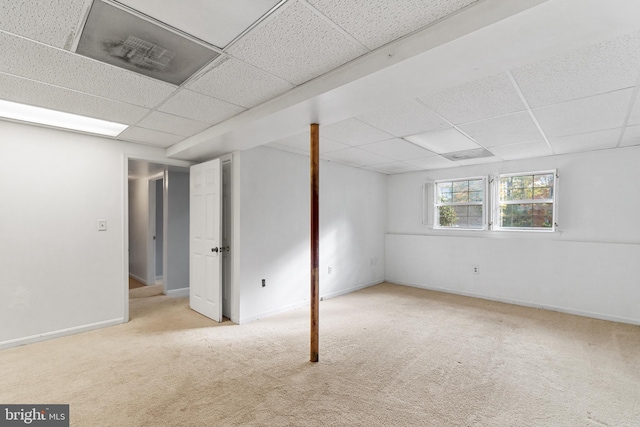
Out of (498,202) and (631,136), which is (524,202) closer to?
(498,202)

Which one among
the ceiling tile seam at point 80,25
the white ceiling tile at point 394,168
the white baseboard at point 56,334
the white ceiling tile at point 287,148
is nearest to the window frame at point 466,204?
the white ceiling tile at point 394,168

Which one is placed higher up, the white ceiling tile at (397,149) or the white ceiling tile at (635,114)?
the white ceiling tile at (635,114)

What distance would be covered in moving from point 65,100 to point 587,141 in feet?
18.7

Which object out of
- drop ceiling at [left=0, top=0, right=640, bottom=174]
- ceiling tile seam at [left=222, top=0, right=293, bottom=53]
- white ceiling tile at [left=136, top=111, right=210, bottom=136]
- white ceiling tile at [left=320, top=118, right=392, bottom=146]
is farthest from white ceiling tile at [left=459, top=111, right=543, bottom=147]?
white ceiling tile at [left=136, top=111, right=210, bottom=136]

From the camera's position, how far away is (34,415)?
2.05 m

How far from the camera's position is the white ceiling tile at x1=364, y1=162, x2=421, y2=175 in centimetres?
540

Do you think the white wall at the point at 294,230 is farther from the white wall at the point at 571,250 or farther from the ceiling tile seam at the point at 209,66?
the ceiling tile seam at the point at 209,66

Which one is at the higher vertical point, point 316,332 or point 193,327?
point 316,332

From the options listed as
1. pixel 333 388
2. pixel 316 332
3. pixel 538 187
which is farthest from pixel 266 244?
pixel 538 187

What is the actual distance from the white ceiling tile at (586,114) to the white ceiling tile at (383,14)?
189 cm

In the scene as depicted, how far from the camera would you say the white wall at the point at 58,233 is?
3086mm

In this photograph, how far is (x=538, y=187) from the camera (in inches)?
185

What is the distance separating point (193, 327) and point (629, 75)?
4674 millimetres

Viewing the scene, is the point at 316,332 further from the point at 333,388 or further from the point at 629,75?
the point at 629,75
